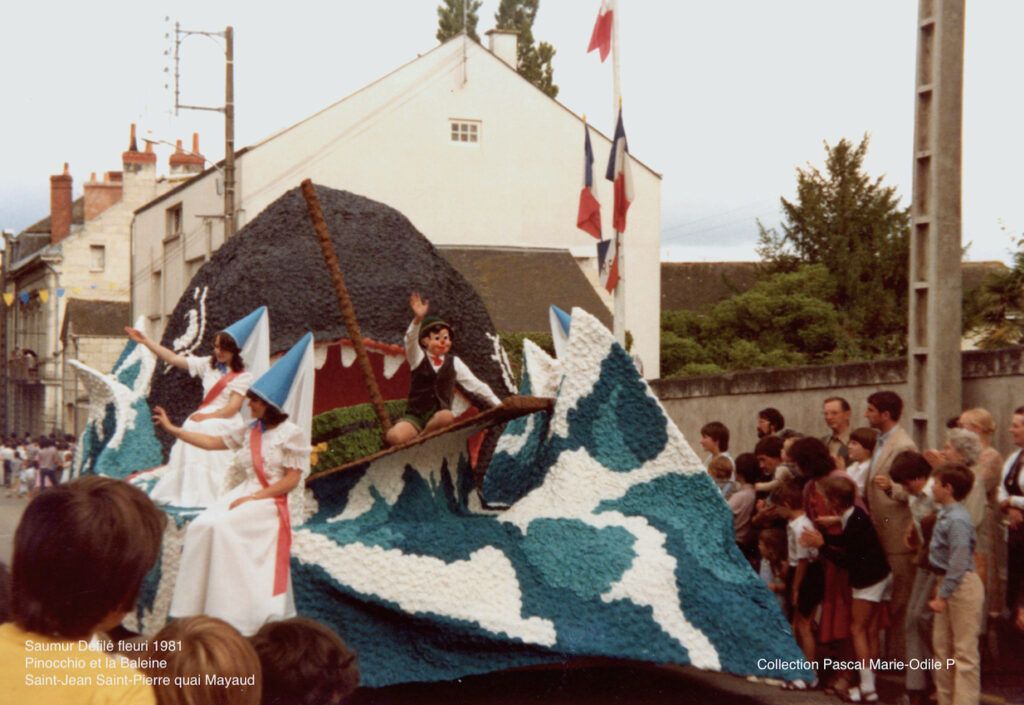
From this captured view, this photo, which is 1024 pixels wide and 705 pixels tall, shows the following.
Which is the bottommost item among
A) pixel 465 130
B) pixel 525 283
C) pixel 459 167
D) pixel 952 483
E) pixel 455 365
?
pixel 952 483

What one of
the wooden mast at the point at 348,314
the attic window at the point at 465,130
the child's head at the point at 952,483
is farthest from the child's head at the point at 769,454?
the attic window at the point at 465,130

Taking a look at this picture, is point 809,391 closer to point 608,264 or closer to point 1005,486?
point 608,264

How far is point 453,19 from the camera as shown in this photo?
51.6m

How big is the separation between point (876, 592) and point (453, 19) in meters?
44.6

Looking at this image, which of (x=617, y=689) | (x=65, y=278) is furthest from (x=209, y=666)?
(x=65, y=278)

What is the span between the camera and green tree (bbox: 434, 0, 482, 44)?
5159 cm

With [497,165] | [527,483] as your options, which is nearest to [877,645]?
[527,483]

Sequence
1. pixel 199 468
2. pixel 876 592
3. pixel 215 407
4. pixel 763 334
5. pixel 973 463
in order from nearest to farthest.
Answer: pixel 973 463 → pixel 876 592 → pixel 215 407 → pixel 199 468 → pixel 763 334

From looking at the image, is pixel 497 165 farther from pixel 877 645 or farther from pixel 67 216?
pixel 67 216

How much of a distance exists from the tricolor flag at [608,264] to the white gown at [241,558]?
32.2ft

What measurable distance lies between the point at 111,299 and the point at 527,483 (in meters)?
52.0

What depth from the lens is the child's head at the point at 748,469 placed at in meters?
10.2

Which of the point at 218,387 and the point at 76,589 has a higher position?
the point at 218,387

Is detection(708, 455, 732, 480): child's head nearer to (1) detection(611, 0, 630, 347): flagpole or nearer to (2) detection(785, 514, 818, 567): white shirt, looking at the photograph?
(2) detection(785, 514, 818, 567): white shirt
